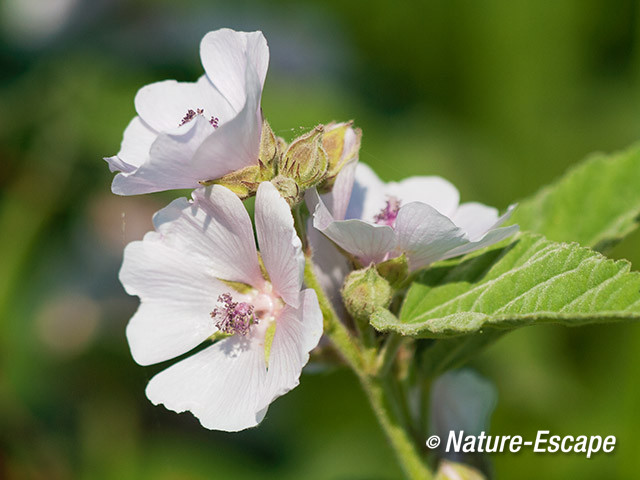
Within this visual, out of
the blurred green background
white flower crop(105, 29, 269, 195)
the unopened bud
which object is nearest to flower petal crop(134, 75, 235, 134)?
white flower crop(105, 29, 269, 195)

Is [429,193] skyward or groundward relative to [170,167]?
skyward

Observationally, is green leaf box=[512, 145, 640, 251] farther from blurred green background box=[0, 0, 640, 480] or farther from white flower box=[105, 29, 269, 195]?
blurred green background box=[0, 0, 640, 480]

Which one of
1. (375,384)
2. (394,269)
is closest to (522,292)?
(394,269)

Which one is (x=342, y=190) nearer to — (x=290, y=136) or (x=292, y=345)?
(x=292, y=345)

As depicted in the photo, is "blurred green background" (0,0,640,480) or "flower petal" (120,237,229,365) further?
"blurred green background" (0,0,640,480)

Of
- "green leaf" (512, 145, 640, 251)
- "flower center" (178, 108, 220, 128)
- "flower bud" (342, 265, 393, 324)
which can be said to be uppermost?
"green leaf" (512, 145, 640, 251)

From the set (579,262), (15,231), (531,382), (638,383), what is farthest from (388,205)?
(15,231)
